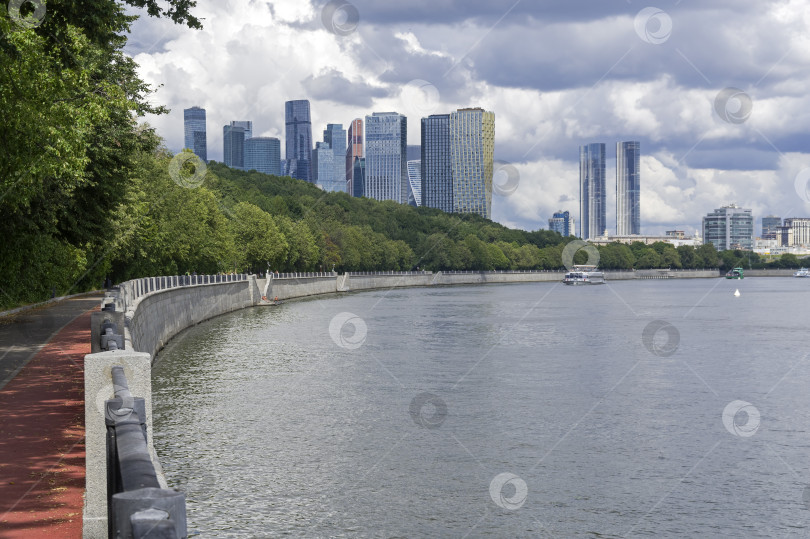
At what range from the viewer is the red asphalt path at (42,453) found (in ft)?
32.9

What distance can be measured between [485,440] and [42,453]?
10.5m

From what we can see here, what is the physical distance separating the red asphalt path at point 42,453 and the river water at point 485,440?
7.16ft

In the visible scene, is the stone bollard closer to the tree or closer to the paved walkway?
the paved walkway

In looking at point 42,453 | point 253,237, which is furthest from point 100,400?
point 253,237

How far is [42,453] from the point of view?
42.6 ft

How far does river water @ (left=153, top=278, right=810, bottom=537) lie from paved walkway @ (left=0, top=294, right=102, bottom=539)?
2.21m

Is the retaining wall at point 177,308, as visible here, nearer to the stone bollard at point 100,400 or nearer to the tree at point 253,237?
the stone bollard at point 100,400

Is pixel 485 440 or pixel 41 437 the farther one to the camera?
pixel 485 440

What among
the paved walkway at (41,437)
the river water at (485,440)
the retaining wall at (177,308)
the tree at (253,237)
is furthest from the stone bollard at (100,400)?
the tree at (253,237)

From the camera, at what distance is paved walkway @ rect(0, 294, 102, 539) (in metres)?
10.1

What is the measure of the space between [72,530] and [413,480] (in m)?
8.19

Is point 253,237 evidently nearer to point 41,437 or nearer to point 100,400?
point 41,437

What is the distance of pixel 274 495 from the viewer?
15.6m

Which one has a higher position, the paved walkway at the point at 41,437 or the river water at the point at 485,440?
the paved walkway at the point at 41,437
